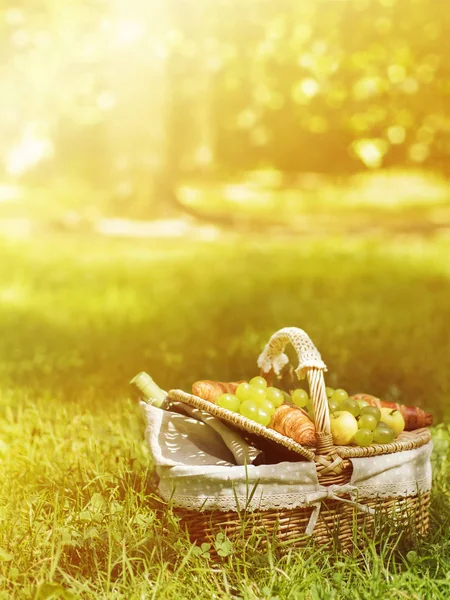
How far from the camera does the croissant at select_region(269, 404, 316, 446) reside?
2477mm

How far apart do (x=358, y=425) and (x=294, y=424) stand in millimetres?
260

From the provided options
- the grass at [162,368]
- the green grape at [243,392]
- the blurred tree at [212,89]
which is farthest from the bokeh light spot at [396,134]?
the green grape at [243,392]

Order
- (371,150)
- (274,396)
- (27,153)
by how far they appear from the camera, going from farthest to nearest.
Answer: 1. (371,150)
2. (27,153)
3. (274,396)

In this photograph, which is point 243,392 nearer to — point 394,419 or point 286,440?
point 286,440

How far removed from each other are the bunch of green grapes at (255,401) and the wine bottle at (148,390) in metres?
0.23

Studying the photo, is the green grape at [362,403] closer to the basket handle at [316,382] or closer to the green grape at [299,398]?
the green grape at [299,398]

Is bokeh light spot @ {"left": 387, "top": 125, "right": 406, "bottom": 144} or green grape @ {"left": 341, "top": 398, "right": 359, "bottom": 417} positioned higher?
bokeh light spot @ {"left": 387, "top": 125, "right": 406, "bottom": 144}

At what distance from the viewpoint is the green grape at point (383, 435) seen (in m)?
2.61

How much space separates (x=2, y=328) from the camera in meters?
5.80

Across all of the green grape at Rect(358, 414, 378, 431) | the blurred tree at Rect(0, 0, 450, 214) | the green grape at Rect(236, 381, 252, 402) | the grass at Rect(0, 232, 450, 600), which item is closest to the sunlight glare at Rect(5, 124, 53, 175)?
the blurred tree at Rect(0, 0, 450, 214)

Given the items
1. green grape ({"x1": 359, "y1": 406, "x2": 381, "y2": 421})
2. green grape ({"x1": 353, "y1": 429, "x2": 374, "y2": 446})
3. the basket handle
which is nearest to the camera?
→ the basket handle

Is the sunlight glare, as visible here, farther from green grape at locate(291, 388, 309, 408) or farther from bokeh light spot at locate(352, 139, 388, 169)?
green grape at locate(291, 388, 309, 408)

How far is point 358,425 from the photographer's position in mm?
2660

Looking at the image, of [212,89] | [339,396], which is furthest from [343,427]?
[212,89]
